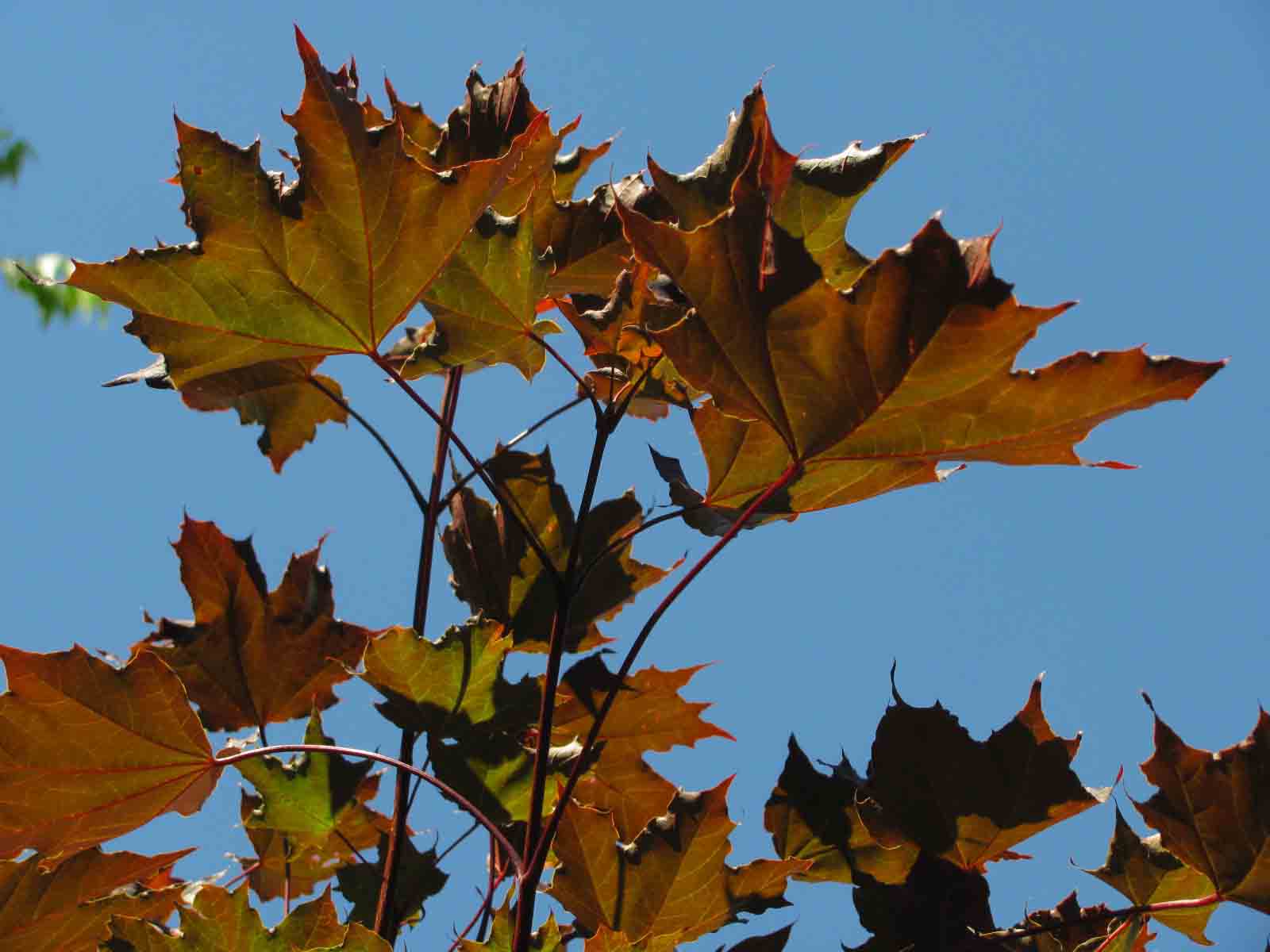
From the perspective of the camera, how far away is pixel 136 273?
48.3 inches

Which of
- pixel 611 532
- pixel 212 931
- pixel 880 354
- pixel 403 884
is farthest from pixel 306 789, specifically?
pixel 880 354

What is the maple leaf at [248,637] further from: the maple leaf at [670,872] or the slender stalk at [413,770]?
the maple leaf at [670,872]

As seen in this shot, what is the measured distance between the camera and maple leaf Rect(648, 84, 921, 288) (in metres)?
1.16

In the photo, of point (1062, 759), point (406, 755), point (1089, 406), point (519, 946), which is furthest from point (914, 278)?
point (406, 755)

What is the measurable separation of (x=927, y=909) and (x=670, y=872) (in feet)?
0.97

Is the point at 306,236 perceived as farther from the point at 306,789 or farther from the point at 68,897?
the point at 68,897

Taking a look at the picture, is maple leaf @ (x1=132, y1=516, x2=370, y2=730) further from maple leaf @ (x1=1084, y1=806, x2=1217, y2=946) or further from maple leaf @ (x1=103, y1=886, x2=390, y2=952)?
maple leaf @ (x1=1084, y1=806, x2=1217, y2=946)

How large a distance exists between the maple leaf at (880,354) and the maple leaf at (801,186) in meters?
0.13

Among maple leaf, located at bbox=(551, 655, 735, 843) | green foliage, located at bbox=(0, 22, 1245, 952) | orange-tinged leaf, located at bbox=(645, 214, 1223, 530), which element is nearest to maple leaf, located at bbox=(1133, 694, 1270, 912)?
green foliage, located at bbox=(0, 22, 1245, 952)

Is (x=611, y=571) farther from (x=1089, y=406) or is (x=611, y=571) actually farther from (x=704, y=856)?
(x=1089, y=406)

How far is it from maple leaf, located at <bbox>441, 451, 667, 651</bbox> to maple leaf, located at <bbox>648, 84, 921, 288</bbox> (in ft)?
1.59

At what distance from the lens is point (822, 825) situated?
1.35 metres

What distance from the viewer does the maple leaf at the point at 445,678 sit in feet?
4.42

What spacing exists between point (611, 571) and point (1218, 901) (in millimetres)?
832
